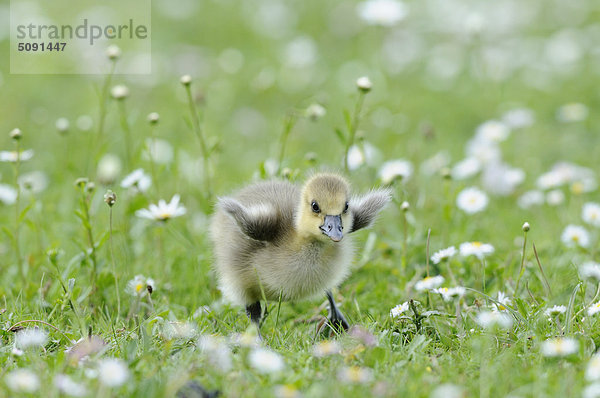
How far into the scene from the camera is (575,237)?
472 centimetres

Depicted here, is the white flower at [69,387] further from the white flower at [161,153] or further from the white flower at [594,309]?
the white flower at [161,153]

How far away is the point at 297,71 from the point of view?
8680 millimetres

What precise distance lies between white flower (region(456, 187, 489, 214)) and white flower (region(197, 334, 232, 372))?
91.4 inches

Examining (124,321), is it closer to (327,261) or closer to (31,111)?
(327,261)

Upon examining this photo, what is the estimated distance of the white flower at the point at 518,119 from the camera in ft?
22.6

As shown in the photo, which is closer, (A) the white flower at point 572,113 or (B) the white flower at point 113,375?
(B) the white flower at point 113,375

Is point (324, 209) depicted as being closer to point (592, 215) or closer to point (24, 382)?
point (24, 382)

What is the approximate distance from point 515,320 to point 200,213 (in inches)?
103

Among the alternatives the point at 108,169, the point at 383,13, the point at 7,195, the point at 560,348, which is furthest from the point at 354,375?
the point at 383,13

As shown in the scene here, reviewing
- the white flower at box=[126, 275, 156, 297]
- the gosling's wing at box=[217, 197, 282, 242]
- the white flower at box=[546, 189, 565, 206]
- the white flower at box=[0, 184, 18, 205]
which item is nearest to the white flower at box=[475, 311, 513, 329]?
the gosling's wing at box=[217, 197, 282, 242]

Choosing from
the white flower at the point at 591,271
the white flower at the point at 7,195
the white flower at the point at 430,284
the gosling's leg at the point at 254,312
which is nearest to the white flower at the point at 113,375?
the gosling's leg at the point at 254,312

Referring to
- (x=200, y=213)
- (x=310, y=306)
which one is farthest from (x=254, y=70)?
(x=310, y=306)

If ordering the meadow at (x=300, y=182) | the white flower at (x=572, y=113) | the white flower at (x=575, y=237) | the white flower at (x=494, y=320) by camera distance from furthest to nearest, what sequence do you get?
the white flower at (x=572, y=113) → the white flower at (x=575, y=237) → the white flower at (x=494, y=320) → the meadow at (x=300, y=182)

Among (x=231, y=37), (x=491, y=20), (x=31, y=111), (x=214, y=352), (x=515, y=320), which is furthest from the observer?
(x=491, y=20)
